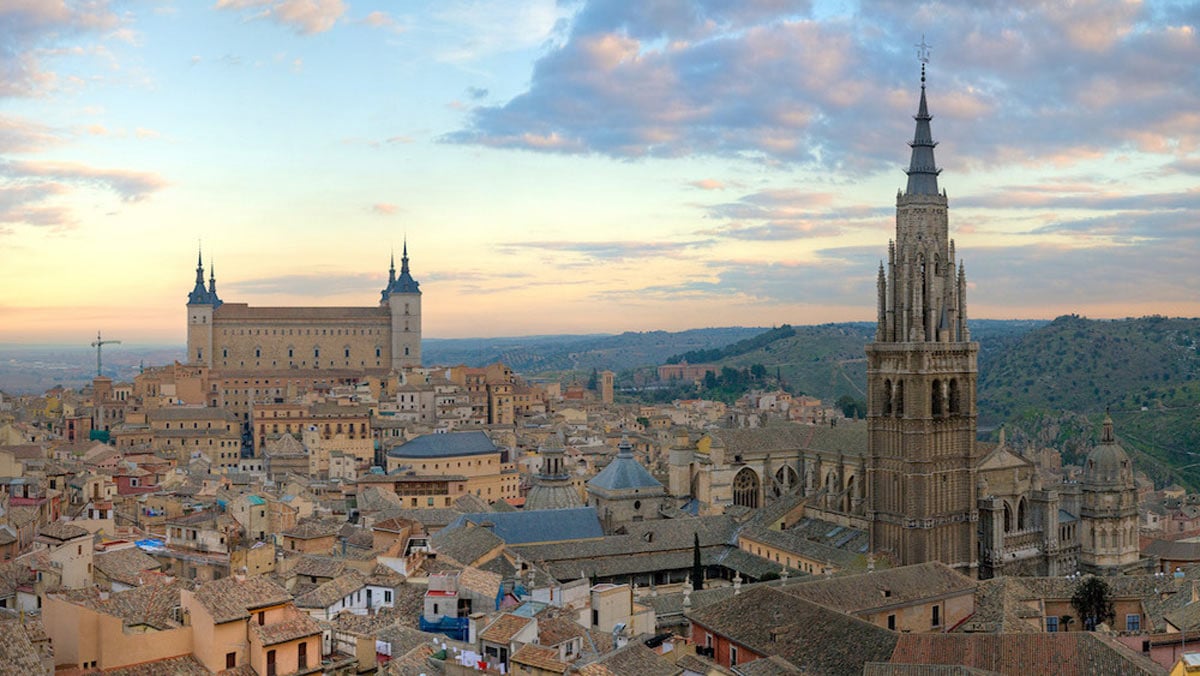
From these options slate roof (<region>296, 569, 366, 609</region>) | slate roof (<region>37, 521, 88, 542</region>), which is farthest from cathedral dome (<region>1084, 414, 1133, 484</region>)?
slate roof (<region>37, 521, 88, 542</region>)

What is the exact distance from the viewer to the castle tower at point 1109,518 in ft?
182

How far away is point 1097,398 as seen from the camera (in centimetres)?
13825

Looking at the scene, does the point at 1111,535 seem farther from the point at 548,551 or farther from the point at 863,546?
the point at 548,551

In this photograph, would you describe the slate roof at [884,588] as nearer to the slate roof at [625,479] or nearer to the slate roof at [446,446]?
the slate roof at [625,479]

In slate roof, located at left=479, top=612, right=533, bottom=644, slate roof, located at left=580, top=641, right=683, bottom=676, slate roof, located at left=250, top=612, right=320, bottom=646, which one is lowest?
slate roof, located at left=580, top=641, right=683, bottom=676

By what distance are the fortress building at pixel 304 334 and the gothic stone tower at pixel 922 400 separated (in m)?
80.6

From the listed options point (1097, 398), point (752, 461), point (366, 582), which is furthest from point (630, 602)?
point (1097, 398)

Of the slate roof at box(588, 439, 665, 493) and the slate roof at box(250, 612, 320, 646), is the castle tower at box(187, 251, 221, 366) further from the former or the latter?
the slate roof at box(250, 612, 320, 646)

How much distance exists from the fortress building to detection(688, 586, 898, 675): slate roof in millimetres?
95571

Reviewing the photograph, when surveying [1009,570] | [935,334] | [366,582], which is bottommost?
[1009,570]

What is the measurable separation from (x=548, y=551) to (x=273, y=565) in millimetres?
11885

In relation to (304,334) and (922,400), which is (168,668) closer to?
(922,400)

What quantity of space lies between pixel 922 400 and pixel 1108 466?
1218 cm

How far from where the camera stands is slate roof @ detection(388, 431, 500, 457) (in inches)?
2854
